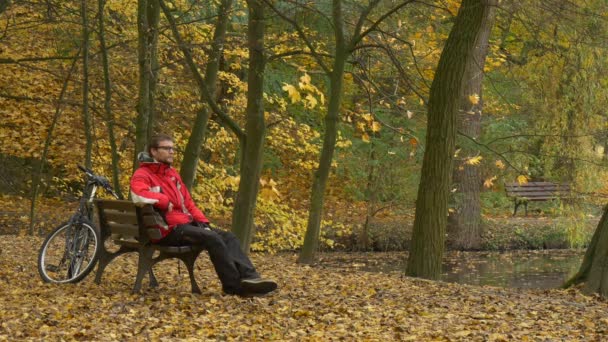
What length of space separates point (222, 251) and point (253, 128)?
447 centimetres

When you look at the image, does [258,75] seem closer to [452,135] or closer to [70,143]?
[452,135]

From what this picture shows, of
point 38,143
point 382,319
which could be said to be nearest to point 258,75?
point 382,319

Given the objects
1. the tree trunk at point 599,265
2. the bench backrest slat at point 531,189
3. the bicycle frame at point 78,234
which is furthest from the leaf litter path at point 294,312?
the bench backrest slat at point 531,189

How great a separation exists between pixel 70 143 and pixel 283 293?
12.9 meters

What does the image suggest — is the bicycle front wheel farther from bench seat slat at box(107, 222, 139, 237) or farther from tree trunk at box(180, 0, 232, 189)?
tree trunk at box(180, 0, 232, 189)

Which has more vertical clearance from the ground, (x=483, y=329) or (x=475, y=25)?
(x=475, y=25)

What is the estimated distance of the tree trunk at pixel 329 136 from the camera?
13.3 metres

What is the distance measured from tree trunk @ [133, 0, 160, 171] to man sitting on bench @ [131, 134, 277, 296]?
3.59m

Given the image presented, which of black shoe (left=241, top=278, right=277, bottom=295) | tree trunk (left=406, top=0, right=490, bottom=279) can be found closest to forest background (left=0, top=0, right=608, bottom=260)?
tree trunk (left=406, top=0, right=490, bottom=279)

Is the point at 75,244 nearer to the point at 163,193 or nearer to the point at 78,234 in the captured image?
the point at 78,234

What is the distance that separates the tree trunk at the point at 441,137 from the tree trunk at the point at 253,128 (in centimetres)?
A: 247

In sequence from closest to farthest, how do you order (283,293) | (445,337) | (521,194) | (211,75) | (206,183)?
(445,337)
(283,293)
(211,75)
(206,183)
(521,194)

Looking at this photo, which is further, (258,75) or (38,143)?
(38,143)

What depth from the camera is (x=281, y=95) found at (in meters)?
22.0
